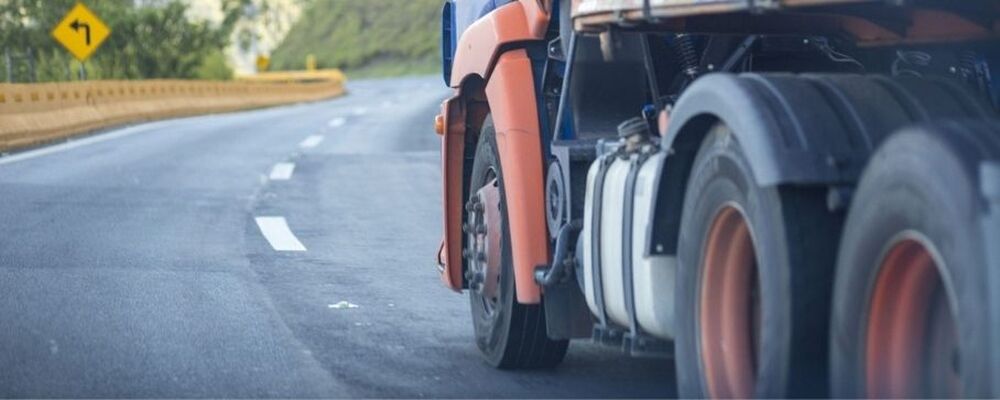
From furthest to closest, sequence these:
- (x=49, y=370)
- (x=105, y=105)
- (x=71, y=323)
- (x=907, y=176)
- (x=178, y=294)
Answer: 1. (x=105, y=105)
2. (x=178, y=294)
3. (x=71, y=323)
4. (x=49, y=370)
5. (x=907, y=176)

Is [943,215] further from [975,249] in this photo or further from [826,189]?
[826,189]

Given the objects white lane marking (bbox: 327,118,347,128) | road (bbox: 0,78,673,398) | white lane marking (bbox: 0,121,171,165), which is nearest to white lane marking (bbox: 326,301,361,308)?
road (bbox: 0,78,673,398)

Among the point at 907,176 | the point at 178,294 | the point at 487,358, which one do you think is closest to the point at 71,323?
the point at 178,294

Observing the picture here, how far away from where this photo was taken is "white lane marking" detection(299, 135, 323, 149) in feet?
90.8

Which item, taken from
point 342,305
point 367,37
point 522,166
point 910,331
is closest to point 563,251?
point 522,166

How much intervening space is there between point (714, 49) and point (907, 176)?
2.56 metres

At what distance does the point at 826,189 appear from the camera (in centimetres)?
428

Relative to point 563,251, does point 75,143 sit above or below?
below

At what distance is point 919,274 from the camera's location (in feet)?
12.3

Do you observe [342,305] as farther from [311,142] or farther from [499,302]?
[311,142]

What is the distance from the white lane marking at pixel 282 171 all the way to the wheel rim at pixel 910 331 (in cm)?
1644

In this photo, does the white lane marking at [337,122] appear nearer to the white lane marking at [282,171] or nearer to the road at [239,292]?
the white lane marking at [282,171]

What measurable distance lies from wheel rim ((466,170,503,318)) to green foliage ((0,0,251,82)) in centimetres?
4646

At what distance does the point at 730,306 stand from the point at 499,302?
94.7 inches
